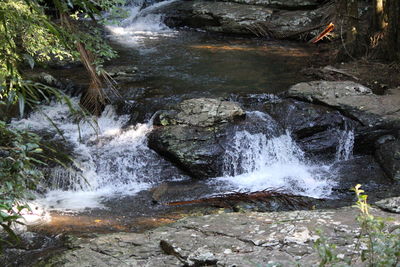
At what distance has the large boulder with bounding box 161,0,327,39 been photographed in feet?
45.2

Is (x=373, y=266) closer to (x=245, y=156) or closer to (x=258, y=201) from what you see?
(x=258, y=201)

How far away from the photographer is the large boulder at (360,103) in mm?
7293

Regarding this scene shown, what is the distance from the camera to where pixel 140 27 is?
15312 mm

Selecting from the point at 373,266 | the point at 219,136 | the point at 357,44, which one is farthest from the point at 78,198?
the point at 357,44

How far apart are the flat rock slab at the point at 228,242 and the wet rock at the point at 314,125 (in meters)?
3.38

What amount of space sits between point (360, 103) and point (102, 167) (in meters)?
4.58

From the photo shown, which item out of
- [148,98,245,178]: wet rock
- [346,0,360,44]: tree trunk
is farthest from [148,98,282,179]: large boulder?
[346,0,360,44]: tree trunk

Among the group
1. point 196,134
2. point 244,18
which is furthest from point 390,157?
point 244,18

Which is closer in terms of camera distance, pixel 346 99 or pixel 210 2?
pixel 346 99

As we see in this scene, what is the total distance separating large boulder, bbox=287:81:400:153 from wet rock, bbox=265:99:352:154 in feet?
0.65

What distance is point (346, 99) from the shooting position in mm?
7949

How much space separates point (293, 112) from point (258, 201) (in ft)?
8.07

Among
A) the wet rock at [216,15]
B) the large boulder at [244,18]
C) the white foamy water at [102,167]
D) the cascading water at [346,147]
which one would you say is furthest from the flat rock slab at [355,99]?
the wet rock at [216,15]

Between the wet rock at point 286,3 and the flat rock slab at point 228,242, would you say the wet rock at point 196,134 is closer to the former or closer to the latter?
the flat rock slab at point 228,242
